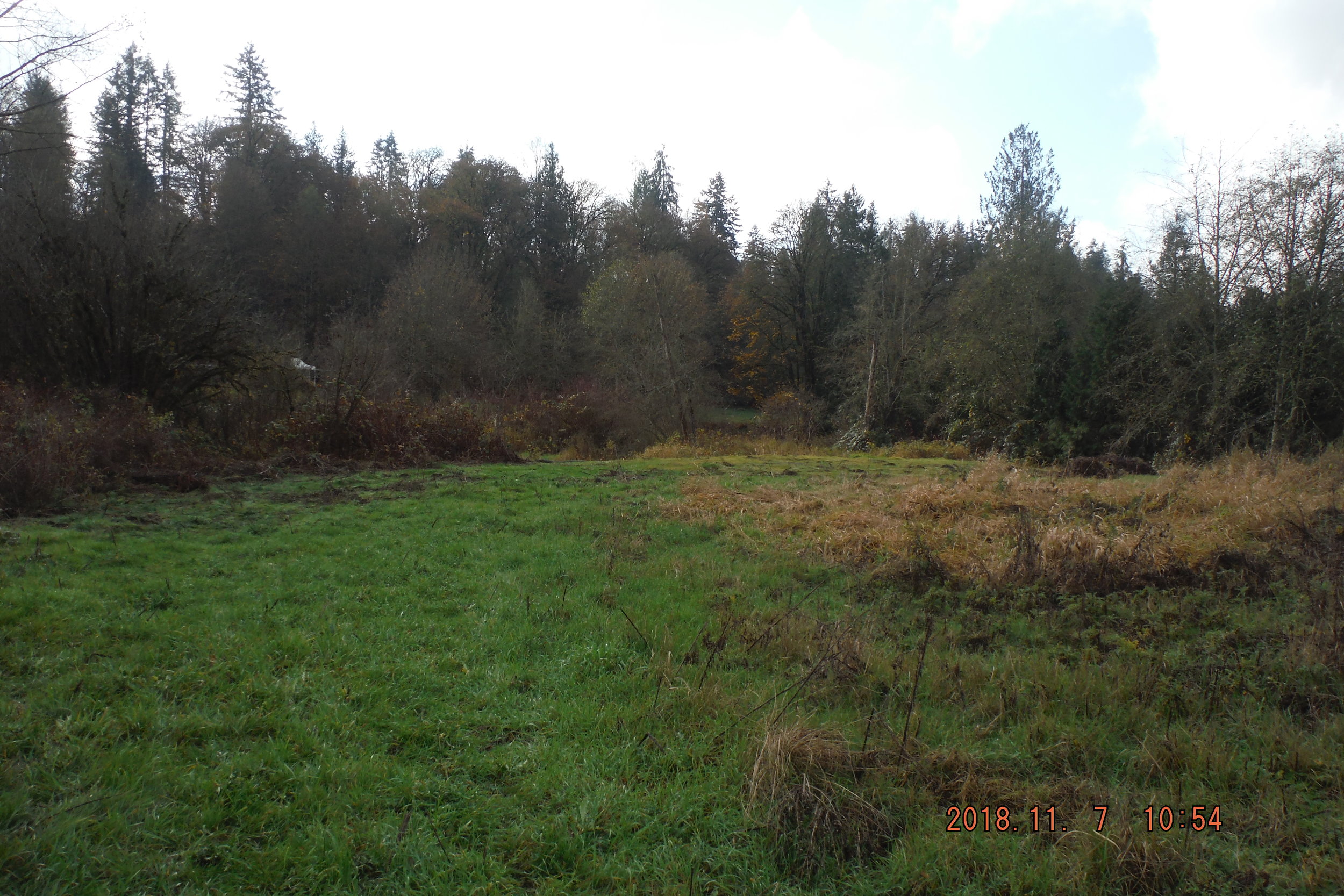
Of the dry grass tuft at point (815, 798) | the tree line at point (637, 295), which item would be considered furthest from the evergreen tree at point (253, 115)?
the dry grass tuft at point (815, 798)

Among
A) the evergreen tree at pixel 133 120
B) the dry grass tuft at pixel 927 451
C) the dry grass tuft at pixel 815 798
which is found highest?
the evergreen tree at pixel 133 120

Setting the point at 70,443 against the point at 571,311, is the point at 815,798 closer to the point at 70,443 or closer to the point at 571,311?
the point at 70,443

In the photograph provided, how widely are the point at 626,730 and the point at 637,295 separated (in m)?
27.3

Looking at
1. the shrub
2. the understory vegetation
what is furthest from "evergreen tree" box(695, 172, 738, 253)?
the shrub

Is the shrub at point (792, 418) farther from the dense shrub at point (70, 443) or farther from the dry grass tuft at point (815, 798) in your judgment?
the dry grass tuft at point (815, 798)

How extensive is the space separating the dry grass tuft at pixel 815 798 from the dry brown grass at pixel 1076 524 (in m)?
3.64

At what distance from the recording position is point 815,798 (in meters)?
3.10

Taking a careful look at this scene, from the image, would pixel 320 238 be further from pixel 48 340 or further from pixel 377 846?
pixel 377 846

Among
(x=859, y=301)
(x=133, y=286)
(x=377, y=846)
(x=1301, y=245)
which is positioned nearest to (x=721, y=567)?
(x=377, y=846)

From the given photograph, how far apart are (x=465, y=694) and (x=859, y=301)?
3408 cm

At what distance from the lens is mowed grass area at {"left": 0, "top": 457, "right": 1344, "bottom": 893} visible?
276 centimetres

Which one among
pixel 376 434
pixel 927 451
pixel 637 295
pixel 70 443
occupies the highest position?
pixel 637 295

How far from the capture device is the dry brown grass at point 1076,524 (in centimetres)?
642

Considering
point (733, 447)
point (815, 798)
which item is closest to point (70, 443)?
point (815, 798)
